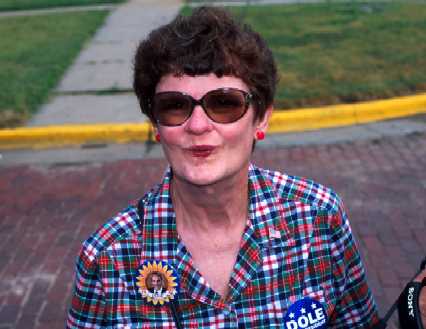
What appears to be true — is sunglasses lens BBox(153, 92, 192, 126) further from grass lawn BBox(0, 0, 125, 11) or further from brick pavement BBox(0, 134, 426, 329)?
grass lawn BBox(0, 0, 125, 11)


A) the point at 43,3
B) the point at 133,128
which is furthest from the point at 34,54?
the point at 43,3

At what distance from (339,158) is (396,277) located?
1.99 meters

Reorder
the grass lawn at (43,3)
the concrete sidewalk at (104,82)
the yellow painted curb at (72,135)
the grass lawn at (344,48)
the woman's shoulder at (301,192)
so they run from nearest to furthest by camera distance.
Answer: the woman's shoulder at (301,192)
the yellow painted curb at (72,135)
the concrete sidewalk at (104,82)
the grass lawn at (344,48)
the grass lawn at (43,3)

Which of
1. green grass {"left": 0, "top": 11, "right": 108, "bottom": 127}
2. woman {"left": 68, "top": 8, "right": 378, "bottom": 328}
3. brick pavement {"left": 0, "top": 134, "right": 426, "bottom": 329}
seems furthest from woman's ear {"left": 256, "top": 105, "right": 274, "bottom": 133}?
green grass {"left": 0, "top": 11, "right": 108, "bottom": 127}

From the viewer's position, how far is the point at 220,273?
5.79ft

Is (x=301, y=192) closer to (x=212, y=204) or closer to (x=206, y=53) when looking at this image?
(x=212, y=204)

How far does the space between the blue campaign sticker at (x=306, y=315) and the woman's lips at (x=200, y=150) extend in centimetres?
50

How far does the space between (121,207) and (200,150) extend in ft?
11.7

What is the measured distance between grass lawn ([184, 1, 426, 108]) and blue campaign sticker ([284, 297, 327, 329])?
5.30 meters

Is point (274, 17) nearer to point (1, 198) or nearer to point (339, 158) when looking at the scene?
point (339, 158)

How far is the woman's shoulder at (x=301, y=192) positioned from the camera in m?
1.83

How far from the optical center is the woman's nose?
1.58 m

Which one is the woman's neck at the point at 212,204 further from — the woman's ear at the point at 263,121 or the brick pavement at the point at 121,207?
the brick pavement at the point at 121,207

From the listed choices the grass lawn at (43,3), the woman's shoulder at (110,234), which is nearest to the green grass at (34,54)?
the grass lawn at (43,3)
